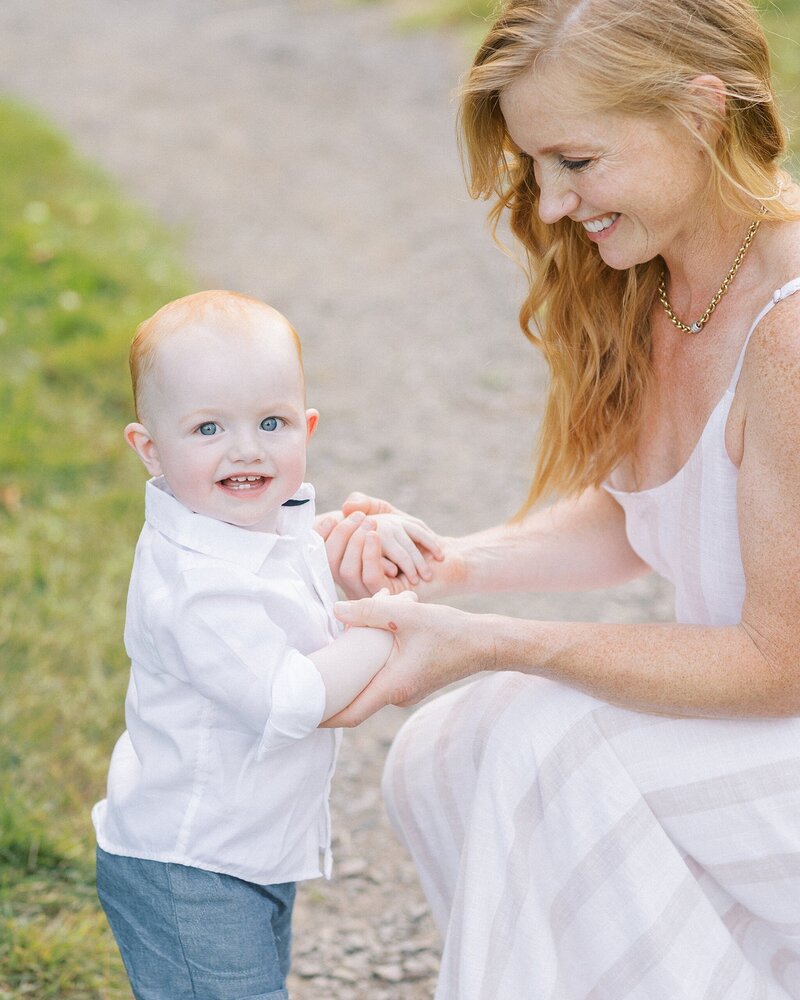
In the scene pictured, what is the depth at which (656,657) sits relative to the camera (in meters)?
1.80

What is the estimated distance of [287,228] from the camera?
7.03m

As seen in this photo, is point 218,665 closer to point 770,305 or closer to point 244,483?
point 244,483

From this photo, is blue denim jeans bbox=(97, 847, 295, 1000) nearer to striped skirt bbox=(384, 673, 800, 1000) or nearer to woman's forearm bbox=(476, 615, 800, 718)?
striped skirt bbox=(384, 673, 800, 1000)

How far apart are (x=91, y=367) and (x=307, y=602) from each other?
10.6 feet

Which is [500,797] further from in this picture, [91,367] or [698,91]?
[91,367]

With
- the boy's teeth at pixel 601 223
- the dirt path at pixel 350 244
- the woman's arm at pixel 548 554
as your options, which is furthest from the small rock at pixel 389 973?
the boy's teeth at pixel 601 223

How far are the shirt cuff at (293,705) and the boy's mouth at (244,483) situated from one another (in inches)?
9.7

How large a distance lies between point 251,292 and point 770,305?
4.55 m

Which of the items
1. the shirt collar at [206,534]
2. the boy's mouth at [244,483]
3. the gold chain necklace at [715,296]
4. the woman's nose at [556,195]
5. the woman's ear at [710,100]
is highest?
the woman's ear at [710,100]

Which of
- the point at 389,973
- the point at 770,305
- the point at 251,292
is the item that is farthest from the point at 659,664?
the point at 251,292

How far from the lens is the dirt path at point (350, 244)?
283 centimetres

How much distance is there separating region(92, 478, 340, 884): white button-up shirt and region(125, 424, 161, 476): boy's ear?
0.04 metres

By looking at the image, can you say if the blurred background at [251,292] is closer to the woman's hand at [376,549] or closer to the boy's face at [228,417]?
the woman's hand at [376,549]

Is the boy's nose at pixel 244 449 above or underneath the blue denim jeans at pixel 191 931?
above
